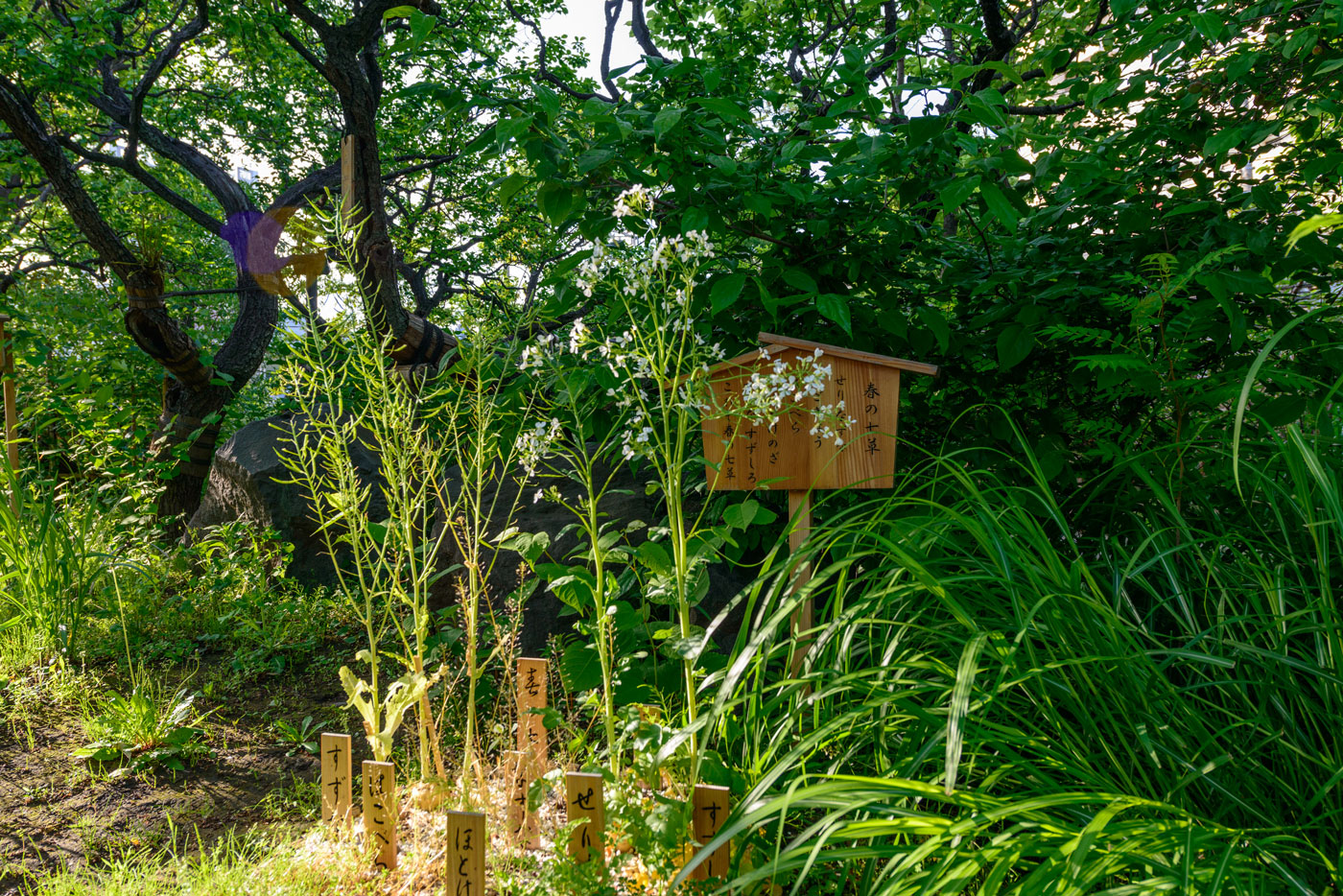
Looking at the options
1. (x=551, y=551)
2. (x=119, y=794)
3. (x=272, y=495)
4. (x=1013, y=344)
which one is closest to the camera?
(x=1013, y=344)

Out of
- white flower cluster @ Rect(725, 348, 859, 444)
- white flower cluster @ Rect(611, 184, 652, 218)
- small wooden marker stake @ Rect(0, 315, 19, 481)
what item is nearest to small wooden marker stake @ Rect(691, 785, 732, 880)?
white flower cluster @ Rect(725, 348, 859, 444)

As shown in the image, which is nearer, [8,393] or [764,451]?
[764,451]

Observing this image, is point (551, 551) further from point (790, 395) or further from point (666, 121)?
point (666, 121)

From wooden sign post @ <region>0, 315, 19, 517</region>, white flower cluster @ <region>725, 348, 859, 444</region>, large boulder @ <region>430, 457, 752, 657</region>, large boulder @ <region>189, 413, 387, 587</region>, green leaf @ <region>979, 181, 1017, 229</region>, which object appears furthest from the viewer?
large boulder @ <region>189, 413, 387, 587</region>

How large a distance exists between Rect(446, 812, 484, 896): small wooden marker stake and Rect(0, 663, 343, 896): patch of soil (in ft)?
3.38

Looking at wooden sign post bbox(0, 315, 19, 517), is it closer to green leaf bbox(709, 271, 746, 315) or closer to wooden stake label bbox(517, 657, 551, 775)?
wooden stake label bbox(517, 657, 551, 775)

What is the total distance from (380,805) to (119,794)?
127cm

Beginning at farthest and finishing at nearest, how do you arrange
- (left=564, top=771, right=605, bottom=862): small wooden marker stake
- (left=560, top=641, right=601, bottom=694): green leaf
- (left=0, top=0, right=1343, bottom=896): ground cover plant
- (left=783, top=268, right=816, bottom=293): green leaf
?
(left=783, top=268, right=816, bottom=293): green leaf
(left=560, top=641, right=601, bottom=694): green leaf
(left=564, top=771, right=605, bottom=862): small wooden marker stake
(left=0, top=0, right=1343, bottom=896): ground cover plant

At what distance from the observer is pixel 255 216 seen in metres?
6.88

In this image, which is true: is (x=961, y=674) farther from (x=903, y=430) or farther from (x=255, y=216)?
(x=255, y=216)

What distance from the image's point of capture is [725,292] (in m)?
1.74

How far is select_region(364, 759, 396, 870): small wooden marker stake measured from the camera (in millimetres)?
1428

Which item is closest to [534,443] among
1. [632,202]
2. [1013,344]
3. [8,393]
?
[632,202]

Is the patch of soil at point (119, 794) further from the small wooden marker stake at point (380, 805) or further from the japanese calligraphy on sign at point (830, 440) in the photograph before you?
the japanese calligraphy on sign at point (830, 440)
